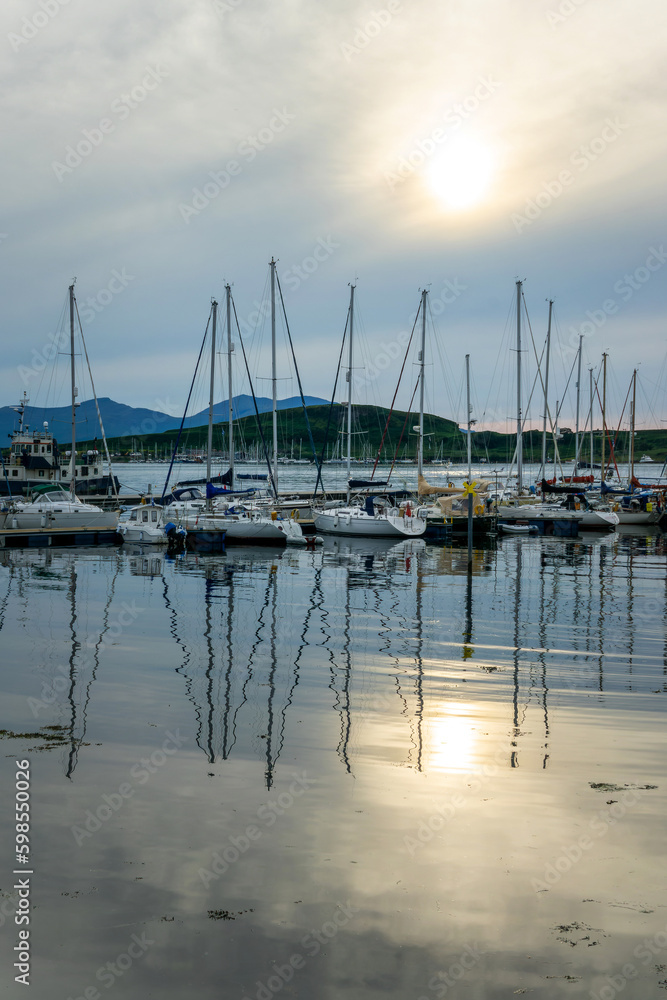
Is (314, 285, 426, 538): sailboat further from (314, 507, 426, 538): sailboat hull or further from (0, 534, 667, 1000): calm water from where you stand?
(0, 534, 667, 1000): calm water

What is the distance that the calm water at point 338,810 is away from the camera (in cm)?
645

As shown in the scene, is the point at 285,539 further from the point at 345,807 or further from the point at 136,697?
the point at 345,807

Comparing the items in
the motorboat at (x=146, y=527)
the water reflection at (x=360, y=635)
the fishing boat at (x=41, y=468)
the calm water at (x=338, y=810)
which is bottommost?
the water reflection at (x=360, y=635)

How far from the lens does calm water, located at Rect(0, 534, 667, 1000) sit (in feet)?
21.1

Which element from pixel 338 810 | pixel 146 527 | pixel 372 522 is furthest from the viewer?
pixel 372 522

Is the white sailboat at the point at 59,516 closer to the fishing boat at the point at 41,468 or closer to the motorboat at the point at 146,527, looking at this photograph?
the motorboat at the point at 146,527

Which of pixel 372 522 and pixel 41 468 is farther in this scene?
pixel 41 468

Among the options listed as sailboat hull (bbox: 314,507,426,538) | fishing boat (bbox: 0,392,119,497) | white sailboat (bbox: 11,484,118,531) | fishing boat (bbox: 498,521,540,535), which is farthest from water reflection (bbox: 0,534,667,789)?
fishing boat (bbox: 0,392,119,497)

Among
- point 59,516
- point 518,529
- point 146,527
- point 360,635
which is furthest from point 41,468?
point 360,635

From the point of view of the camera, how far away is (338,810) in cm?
933

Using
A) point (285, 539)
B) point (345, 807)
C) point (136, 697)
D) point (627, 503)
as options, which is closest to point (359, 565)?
point (285, 539)

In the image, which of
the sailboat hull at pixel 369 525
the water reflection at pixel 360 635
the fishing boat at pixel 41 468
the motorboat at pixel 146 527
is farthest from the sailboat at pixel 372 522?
the fishing boat at pixel 41 468

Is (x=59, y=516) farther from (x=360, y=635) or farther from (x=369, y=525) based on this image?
(x=360, y=635)

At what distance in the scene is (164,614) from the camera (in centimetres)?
2358
